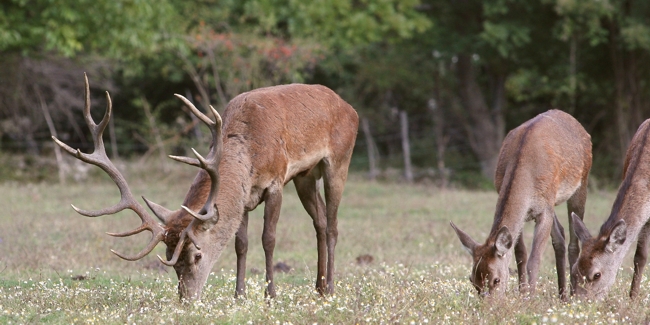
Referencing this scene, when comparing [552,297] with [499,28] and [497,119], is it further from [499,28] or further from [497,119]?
[497,119]

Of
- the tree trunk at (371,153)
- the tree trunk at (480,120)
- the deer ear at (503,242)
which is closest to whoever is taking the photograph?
the deer ear at (503,242)

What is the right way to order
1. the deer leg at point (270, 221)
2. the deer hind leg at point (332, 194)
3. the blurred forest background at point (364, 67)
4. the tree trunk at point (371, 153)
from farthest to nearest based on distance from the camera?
1. the tree trunk at point (371, 153)
2. the blurred forest background at point (364, 67)
3. the deer hind leg at point (332, 194)
4. the deer leg at point (270, 221)

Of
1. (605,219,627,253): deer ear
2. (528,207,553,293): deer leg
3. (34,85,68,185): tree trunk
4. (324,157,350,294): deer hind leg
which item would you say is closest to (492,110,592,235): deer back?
(528,207,553,293): deer leg

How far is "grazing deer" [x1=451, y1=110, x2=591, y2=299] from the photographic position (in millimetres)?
6508

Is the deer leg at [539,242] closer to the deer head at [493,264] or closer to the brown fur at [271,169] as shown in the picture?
the deer head at [493,264]

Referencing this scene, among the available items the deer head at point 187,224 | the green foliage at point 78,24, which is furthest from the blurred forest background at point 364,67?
the deer head at point 187,224

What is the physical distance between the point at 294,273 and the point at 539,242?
2802 millimetres

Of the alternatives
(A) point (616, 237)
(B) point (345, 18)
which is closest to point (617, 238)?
(A) point (616, 237)

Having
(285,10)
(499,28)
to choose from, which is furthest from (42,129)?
(499,28)

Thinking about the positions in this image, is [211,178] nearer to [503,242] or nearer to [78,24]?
[503,242]

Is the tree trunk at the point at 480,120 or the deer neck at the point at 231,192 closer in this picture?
the deer neck at the point at 231,192

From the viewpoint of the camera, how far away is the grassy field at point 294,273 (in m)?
5.87

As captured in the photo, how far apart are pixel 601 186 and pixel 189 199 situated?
55.5ft

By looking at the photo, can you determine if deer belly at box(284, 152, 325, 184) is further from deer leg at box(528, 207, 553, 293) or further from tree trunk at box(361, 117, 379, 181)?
tree trunk at box(361, 117, 379, 181)
